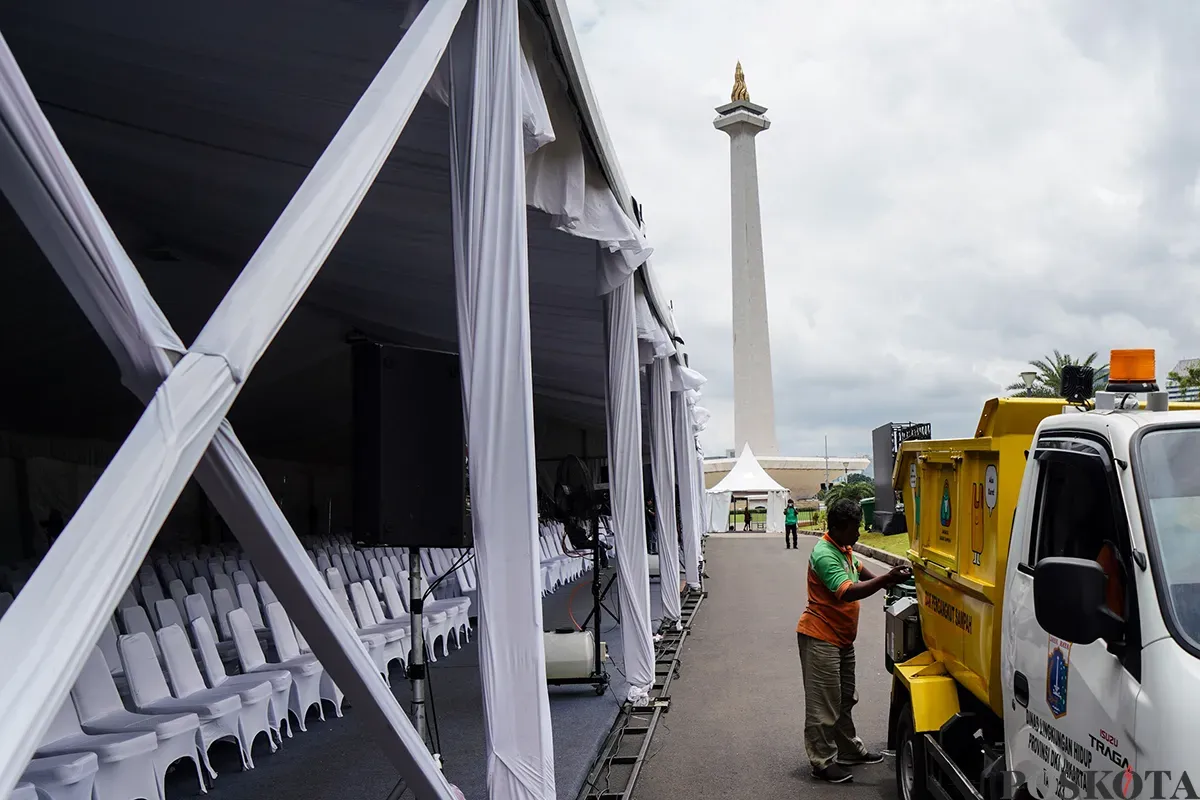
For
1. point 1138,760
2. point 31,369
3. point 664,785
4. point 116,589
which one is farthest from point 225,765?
point 31,369

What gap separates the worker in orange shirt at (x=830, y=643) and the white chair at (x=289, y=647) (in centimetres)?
354

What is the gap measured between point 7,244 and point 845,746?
23.0 ft

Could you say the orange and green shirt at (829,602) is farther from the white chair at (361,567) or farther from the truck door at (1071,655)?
the white chair at (361,567)

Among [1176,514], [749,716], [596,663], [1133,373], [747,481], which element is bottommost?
[749,716]

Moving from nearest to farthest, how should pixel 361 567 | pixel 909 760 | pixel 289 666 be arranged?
pixel 909 760, pixel 289 666, pixel 361 567

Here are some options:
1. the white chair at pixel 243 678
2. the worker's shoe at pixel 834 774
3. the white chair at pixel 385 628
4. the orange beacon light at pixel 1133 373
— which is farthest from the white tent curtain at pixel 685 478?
the orange beacon light at pixel 1133 373

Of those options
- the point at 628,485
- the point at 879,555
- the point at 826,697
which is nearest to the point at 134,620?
the point at 628,485

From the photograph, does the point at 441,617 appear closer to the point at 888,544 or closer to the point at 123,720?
the point at 123,720

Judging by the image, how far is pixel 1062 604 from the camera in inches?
106

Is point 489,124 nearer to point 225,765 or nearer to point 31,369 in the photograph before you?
point 225,765

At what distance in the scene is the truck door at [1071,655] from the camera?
284cm

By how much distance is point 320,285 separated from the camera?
9.62 meters

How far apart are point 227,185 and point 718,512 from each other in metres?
39.7

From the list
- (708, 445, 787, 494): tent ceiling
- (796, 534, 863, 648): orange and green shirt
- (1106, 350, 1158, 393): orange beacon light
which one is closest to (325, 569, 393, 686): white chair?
(796, 534, 863, 648): orange and green shirt
